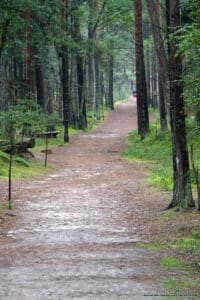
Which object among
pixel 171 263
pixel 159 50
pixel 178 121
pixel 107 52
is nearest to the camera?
pixel 171 263

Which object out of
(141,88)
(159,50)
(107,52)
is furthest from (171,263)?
(107,52)

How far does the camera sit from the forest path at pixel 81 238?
20.8 feet

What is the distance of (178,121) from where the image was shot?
1115cm

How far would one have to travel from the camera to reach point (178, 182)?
11.7 m

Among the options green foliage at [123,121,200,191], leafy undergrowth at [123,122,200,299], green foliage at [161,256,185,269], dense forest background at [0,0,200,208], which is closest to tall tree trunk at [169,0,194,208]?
dense forest background at [0,0,200,208]

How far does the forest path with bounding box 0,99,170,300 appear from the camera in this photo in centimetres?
634

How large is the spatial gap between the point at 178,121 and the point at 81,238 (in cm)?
342

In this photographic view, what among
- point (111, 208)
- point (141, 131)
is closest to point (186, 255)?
point (111, 208)

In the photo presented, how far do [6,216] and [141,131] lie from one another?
16969 millimetres

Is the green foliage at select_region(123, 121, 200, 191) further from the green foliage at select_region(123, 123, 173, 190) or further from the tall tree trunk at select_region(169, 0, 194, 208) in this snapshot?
the tall tree trunk at select_region(169, 0, 194, 208)

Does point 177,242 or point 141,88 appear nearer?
point 177,242

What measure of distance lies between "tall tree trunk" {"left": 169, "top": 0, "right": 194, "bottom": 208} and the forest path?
0.93m

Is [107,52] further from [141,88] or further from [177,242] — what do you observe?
[177,242]

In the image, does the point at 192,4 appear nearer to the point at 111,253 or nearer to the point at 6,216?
the point at 111,253
